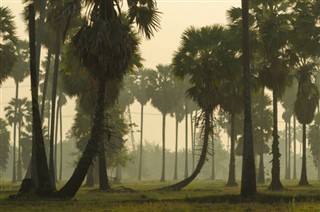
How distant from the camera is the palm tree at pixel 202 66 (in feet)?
133

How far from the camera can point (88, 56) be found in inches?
1021

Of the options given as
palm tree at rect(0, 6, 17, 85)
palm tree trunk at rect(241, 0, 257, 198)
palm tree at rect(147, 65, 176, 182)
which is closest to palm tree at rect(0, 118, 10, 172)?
palm tree at rect(147, 65, 176, 182)

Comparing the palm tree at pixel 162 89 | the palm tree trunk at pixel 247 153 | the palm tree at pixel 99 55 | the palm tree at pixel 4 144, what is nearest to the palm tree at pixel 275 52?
the palm tree trunk at pixel 247 153

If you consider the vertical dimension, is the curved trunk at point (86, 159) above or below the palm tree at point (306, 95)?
below

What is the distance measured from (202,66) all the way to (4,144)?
6267 centimetres

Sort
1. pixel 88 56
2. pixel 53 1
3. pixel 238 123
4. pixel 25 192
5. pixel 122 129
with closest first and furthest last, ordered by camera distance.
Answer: pixel 88 56
pixel 25 192
pixel 53 1
pixel 122 129
pixel 238 123

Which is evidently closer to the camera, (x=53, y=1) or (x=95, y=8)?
(x=95, y=8)

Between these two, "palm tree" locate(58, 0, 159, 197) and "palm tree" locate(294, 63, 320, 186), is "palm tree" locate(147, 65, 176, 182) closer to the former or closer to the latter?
"palm tree" locate(294, 63, 320, 186)

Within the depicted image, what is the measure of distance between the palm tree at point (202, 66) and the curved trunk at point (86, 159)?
14.8m

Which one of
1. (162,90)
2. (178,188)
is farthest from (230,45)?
(162,90)

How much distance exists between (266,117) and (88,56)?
45.3 m

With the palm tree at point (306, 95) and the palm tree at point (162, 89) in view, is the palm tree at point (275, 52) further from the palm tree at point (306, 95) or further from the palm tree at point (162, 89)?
the palm tree at point (162, 89)

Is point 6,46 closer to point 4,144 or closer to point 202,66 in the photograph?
point 202,66

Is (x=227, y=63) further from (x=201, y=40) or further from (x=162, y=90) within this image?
(x=162, y=90)
